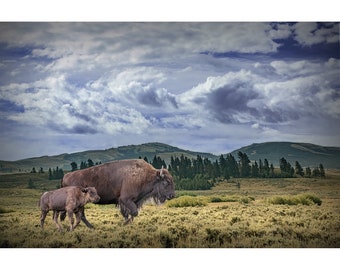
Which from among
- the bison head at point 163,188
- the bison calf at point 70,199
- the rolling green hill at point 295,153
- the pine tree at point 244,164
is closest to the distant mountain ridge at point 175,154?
the rolling green hill at point 295,153

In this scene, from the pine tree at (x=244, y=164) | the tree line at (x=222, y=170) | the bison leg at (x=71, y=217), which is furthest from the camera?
the pine tree at (x=244, y=164)

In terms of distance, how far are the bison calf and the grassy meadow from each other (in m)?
0.49

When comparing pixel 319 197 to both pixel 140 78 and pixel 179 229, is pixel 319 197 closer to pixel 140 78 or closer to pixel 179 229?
pixel 179 229

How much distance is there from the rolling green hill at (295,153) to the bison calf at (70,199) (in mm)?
3973

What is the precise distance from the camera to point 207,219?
11000 mm

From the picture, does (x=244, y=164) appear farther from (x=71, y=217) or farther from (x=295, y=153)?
(x=71, y=217)

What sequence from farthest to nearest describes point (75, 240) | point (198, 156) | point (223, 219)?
point (198, 156) → point (223, 219) → point (75, 240)

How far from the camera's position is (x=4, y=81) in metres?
11.3

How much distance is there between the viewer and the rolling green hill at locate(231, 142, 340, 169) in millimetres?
11430

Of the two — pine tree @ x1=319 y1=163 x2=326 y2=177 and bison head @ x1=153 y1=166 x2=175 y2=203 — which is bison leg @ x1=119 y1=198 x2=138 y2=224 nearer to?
bison head @ x1=153 y1=166 x2=175 y2=203

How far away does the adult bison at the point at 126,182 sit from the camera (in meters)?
10.8

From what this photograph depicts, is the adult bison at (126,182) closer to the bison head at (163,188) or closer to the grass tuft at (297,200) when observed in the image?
the bison head at (163,188)
